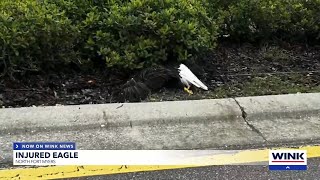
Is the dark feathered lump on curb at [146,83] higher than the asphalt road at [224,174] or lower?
higher

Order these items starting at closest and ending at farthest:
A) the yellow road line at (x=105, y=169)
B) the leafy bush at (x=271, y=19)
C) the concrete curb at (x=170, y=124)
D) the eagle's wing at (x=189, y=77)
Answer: the yellow road line at (x=105, y=169), the concrete curb at (x=170, y=124), the eagle's wing at (x=189, y=77), the leafy bush at (x=271, y=19)

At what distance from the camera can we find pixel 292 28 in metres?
5.60

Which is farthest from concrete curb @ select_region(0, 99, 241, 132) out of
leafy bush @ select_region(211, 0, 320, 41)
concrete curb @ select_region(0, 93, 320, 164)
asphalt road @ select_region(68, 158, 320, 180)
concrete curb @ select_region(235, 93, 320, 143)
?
leafy bush @ select_region(211, 0, 320, 41)

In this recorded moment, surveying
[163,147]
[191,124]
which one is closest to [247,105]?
[191,124]

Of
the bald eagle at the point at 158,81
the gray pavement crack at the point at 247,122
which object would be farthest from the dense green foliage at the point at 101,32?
the gray pavement crack at the point at 247,122

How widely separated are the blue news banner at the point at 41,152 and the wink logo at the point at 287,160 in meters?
1.36

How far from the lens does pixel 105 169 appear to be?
3.17m

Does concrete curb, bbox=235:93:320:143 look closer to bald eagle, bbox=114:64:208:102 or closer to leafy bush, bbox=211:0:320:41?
bald eagle, bbox=114:64:208:102

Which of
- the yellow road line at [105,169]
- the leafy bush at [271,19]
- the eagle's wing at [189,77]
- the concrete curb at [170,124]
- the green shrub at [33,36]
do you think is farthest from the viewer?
the leafy bush at [271,19]

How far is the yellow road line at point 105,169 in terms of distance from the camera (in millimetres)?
3053

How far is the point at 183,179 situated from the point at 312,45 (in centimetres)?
330

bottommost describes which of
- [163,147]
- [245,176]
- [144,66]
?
[245,176]

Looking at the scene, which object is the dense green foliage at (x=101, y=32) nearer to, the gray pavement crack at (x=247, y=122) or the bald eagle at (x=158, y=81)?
the bald eagle at (x=158, y=81)

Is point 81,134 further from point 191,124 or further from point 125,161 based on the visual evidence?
point 191,124
